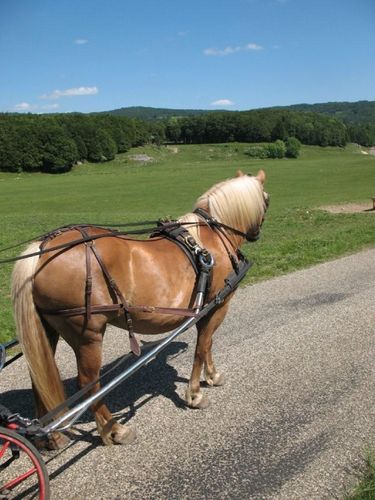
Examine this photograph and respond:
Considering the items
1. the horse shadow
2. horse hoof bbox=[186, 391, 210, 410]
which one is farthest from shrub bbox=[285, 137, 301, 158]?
horse hoof bbox=[186, 391, 210, 410]

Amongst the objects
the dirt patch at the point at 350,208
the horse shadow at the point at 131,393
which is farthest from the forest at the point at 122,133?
the horse shadow at the point at 131,393

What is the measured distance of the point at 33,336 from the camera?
4.20 meters

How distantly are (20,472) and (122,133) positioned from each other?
130 m

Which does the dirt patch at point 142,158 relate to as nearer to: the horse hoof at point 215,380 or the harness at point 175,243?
the horse hoof at point 215,380

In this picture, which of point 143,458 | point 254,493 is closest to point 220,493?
point 254,493

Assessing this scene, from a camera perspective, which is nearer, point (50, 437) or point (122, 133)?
point (50, 437)

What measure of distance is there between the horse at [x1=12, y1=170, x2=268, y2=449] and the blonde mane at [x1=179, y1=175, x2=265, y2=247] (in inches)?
0.6

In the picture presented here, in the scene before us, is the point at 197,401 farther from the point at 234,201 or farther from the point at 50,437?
the point at 234,201

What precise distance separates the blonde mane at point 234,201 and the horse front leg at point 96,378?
1749 millimetres

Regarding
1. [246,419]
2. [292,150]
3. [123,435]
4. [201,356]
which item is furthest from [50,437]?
[292,150]

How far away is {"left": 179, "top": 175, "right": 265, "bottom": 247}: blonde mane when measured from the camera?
17.6 feet

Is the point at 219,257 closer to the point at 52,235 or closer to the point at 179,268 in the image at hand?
the point at 179,268

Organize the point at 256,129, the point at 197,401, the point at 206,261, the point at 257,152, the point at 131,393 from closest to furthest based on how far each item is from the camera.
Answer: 1. the point at 206,261
2. the point at 197,401
3. the point at 131,393
4. the point at 257,152
5. the point at 256,129

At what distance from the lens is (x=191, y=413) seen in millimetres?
5195
